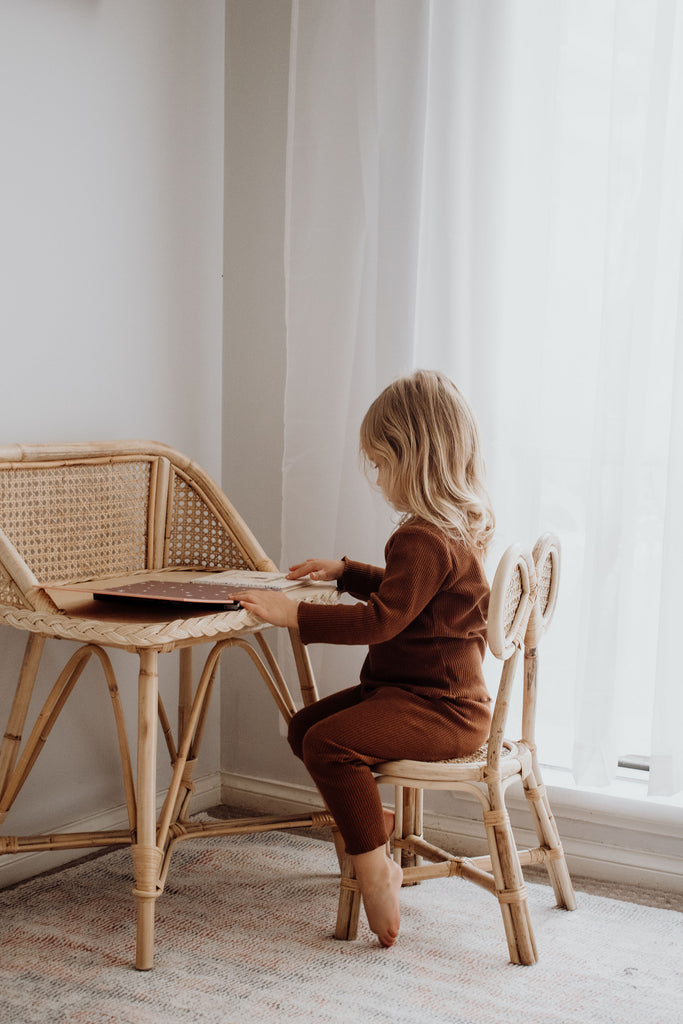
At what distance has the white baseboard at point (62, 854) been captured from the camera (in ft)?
6.27

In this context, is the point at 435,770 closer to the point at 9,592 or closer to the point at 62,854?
the point at 9,592

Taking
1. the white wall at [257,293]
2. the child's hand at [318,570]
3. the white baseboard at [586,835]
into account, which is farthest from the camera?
the white wall at [257,293]

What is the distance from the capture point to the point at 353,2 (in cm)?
205

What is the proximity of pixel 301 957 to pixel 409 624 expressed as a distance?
1.83ft

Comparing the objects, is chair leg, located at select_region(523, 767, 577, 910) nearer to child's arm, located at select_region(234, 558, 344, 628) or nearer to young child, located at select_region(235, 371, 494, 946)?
young child, located at select_region(235, 371, 494, 946)

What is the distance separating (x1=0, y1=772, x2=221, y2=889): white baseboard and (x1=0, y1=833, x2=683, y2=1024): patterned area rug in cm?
5

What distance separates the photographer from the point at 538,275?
194 cm

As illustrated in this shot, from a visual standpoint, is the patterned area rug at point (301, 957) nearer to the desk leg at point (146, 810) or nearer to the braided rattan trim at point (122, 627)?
the desk leg at point (146, 810)

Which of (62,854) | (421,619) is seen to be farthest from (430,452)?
(62,854)

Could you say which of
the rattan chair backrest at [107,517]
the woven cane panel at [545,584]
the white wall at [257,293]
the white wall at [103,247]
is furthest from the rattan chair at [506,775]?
the white wall at [103,247]

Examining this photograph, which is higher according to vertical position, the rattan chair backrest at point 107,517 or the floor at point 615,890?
the rattan chair backrest at point 107,517

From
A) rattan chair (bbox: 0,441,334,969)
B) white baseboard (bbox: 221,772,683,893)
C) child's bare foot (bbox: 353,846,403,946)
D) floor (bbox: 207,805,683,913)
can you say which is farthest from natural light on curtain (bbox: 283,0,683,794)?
child's bare foot (bbox: 353,846,403,946)

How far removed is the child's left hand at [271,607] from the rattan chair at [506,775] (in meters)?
0.27

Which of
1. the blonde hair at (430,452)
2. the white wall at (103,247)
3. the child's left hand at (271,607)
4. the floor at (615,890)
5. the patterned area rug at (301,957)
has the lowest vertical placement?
the floor at (615,890)
